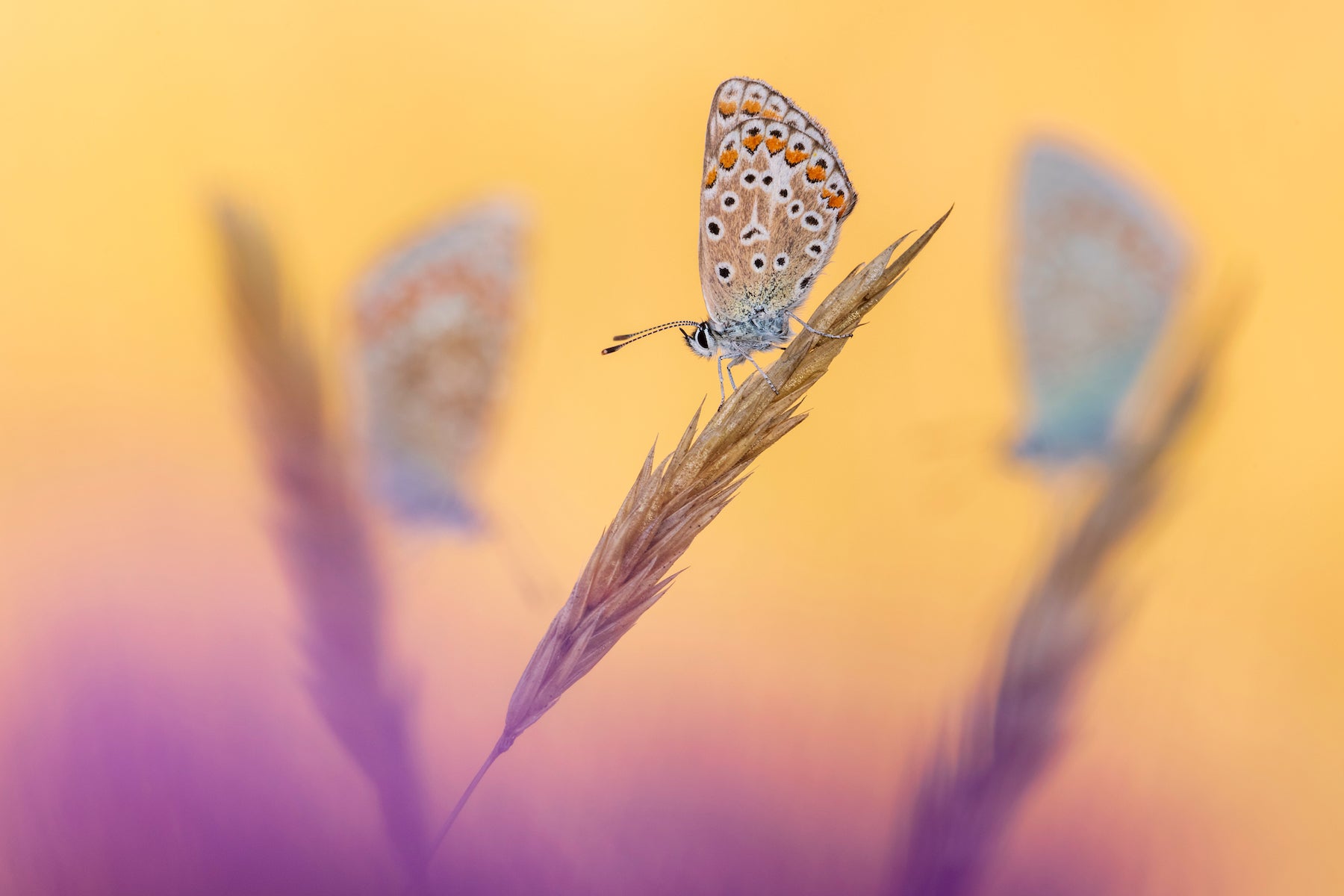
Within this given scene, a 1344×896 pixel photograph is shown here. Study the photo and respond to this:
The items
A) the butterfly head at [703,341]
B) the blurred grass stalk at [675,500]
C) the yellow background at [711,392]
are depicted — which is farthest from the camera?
the yellow background at [711,392]

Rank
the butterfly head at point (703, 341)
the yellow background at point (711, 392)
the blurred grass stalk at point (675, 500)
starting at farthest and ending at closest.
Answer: the yellow background at point (711, 392), the butterfly head at point (703, 341), the blurred grass stalk at point (675, 500)

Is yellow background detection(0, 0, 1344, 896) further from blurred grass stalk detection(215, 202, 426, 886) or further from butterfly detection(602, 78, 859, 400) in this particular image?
butterfly detection(602, 78, 859, 400)

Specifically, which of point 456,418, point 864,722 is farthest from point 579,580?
point 864,722

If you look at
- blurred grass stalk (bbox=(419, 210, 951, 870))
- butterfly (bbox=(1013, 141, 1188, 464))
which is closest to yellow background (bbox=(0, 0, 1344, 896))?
butterfly (bbox=(1013, 141, 1188, 464))

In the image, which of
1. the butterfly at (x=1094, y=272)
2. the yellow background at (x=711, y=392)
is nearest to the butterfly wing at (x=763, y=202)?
the yellow background at (x=711, y=392)

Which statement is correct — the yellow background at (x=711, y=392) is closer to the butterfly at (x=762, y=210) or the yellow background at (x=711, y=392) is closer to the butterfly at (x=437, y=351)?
the butterfly at (x=437, y=351)

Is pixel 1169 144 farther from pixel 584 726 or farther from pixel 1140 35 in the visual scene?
pixel 584 726
